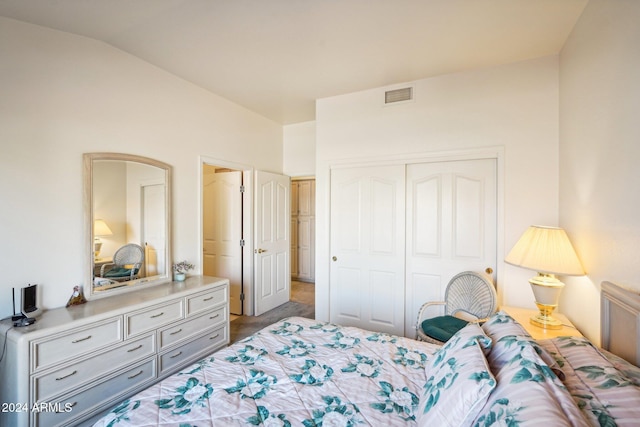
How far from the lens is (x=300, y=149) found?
435 centimetres

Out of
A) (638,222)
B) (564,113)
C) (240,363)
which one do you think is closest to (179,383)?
(240,363)

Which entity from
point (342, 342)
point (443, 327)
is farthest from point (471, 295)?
point (342, 342)

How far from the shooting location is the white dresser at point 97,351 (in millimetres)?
1638

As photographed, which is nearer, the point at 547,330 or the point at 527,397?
the point at 527,397

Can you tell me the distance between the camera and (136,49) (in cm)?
241

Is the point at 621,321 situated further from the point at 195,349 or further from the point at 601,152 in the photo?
the point at 195,349

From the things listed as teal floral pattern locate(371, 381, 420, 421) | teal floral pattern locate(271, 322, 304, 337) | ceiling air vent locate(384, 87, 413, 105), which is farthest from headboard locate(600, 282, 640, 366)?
ceiling air vent locate(384, 87, 413, 105)

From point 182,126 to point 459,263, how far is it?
10.2 feet

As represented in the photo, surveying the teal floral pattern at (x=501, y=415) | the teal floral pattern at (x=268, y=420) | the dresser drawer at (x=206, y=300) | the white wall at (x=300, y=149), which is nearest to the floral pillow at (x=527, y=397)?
the teal floral pattern at (x=501, y=415)

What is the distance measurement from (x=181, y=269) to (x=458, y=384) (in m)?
2.66

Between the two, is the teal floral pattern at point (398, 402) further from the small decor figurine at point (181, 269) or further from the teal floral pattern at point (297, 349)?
the small decor figurine at point (181, 269)

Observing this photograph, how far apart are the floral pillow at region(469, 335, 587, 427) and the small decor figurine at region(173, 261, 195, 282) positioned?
105 inches

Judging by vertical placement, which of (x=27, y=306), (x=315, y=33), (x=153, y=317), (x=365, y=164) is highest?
(x=315, y=33)

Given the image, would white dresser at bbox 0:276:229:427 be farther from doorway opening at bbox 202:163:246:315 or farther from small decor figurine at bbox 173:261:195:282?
doorway opening at bbox 202:163:246:315
